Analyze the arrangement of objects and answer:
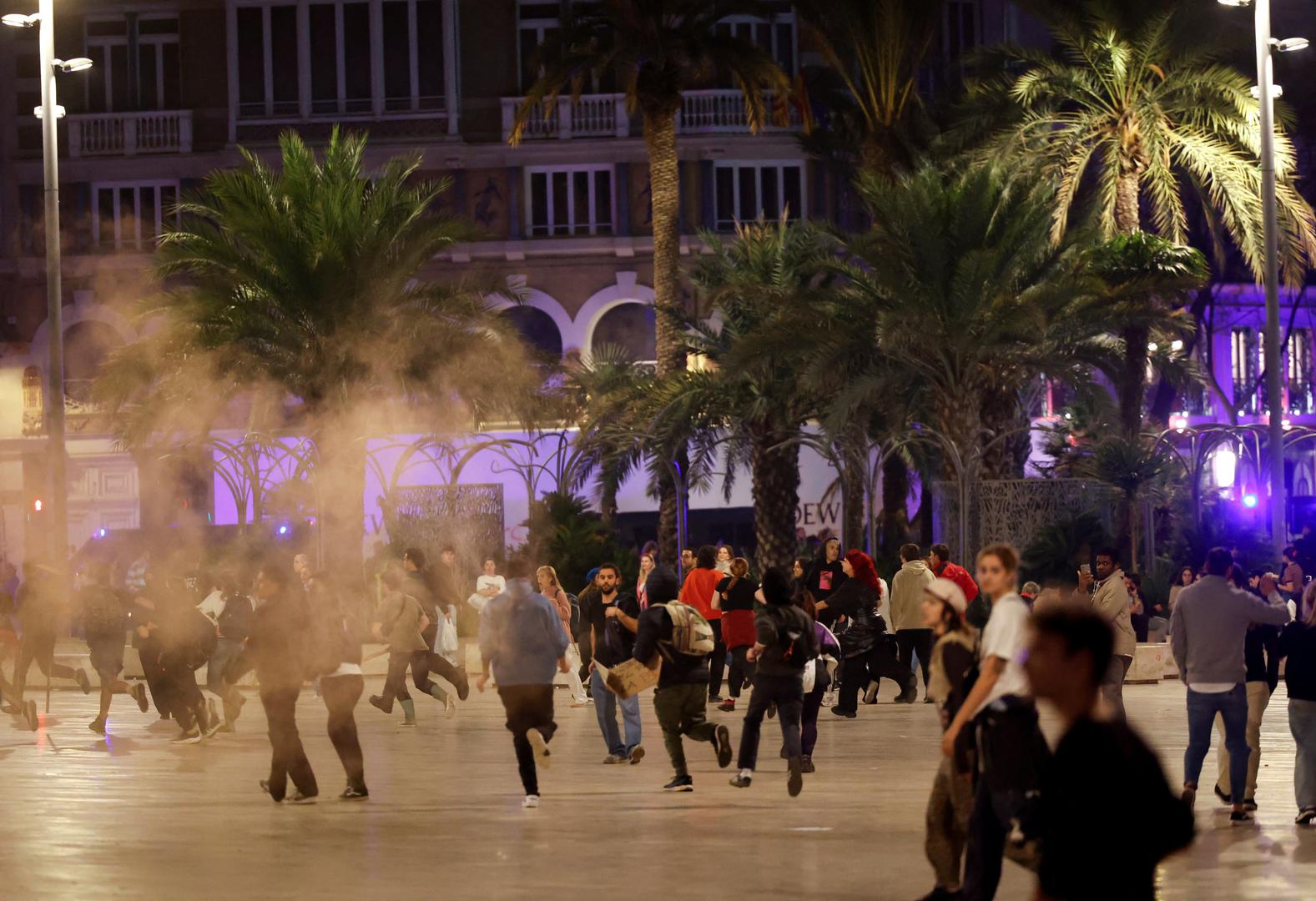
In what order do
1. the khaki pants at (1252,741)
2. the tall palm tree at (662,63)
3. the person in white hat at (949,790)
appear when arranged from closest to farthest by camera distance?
1. the person in white hat at (949,790)
2. the khaki pants at (1252,741)
3. the tall palm tree at (662,63)

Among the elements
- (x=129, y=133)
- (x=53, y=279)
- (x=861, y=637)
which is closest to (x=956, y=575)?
(x=861, y=637)

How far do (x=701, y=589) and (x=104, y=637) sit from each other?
5.52m

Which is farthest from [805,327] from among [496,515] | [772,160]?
[772,160]

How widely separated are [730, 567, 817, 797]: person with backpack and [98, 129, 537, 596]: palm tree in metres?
15.8

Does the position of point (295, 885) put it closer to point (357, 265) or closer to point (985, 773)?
point (985, 773)

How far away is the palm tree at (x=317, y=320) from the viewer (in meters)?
27.4

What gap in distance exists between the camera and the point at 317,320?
2764cm

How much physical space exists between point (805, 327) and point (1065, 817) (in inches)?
836

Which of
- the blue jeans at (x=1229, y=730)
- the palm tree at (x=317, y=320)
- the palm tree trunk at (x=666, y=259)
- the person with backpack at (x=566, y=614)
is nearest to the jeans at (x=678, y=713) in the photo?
the blue jeans at (x=1229, y=730)

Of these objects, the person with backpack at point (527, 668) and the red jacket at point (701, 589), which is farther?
the red jacket at point (701, 589)

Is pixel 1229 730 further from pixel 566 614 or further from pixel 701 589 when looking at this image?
pixel 566 614

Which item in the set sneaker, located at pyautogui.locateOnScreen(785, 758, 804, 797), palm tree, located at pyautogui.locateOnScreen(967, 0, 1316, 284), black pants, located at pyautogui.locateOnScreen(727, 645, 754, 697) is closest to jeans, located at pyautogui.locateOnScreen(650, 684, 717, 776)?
sneaker, located at pyautogui.locateOnScreen(785, 758, 804, 797)

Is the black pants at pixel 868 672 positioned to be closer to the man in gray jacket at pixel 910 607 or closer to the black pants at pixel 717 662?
the man in gray jacket at pixel 910 607

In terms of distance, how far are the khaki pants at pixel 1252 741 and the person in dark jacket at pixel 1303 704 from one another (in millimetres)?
365
